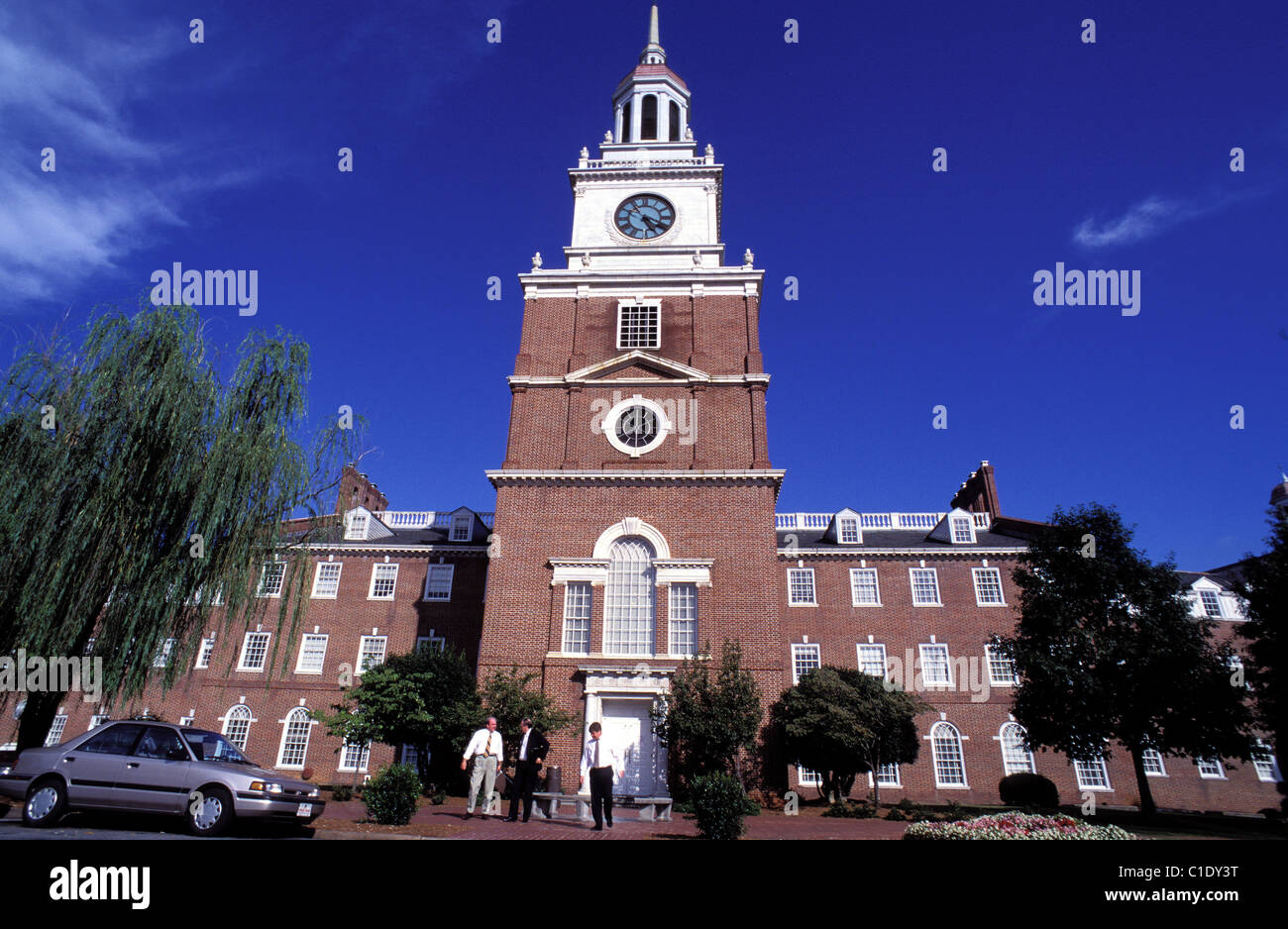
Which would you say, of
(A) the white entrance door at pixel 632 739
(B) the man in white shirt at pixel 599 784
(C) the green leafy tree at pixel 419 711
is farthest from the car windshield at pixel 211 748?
(A) the white entrance door at pixel 632 739

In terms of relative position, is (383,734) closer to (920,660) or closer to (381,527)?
(381,527)

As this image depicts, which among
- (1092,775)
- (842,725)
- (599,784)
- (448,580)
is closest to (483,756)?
(599,784)

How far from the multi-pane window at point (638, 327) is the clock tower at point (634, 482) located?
62 millimetres

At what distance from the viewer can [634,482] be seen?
2697 centimetres

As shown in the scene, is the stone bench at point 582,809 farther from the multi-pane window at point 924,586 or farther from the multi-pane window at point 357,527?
the multi-pane window at point 357,527

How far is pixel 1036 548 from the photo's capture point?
26.7 meters

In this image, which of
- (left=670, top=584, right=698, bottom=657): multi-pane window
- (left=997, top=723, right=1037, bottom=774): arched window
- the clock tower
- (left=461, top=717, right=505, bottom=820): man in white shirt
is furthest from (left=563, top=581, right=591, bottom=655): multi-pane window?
(left=997, top=723, right=1037, bottom=774): arched window

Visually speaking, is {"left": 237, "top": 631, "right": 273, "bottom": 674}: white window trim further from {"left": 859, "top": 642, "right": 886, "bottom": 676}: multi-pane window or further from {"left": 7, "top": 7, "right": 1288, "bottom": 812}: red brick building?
{"left": 859, "top": 642, "right": 886, "bottom": 676}: multi-pane window

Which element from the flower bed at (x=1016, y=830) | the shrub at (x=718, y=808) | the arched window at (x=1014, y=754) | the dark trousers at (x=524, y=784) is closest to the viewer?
the flower bed at (x=1016, y=830)

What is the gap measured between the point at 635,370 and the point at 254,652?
22084 millimetres

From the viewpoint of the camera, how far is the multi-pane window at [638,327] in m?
30.2

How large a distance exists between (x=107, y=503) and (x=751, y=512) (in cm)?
1858
